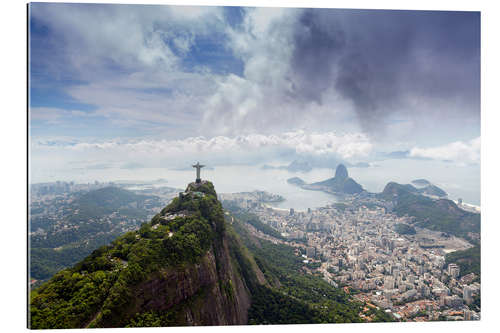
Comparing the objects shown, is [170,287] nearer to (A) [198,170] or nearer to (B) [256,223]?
(A) [198,170]

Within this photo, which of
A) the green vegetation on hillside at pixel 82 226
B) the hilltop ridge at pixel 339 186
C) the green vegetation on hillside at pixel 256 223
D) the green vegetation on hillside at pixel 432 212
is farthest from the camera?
the hilltop ridge at pixel 339 186

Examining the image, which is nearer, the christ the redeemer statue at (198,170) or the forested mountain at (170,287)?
the forested mountain at (170,287)

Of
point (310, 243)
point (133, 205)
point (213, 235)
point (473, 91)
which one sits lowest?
point (310, 243)

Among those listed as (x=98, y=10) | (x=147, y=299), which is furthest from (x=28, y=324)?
(x=98, y=10)

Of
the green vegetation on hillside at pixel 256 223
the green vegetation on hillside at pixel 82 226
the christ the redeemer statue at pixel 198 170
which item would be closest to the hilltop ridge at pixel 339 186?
the green vegetation on hillside at pixel 256 223

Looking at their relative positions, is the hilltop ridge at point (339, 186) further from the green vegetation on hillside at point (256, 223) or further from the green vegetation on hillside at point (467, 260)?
the green vegetation on hillside at point (467, 260)

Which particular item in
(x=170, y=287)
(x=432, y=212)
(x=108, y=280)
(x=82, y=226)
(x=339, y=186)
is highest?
(x=108, y=280)

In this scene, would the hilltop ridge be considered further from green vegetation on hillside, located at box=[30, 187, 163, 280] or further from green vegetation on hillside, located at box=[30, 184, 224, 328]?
green vegetation on hillside, located at box=[30, 184, 224, 328]

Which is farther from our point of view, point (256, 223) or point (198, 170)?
point (256, 223)

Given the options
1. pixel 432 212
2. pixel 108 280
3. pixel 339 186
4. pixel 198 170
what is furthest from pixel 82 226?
pixel 339 186

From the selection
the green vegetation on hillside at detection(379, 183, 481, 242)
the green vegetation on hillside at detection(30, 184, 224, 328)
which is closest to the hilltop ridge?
the green vegetation on hillside at detection(379, 183, 481, 242)
